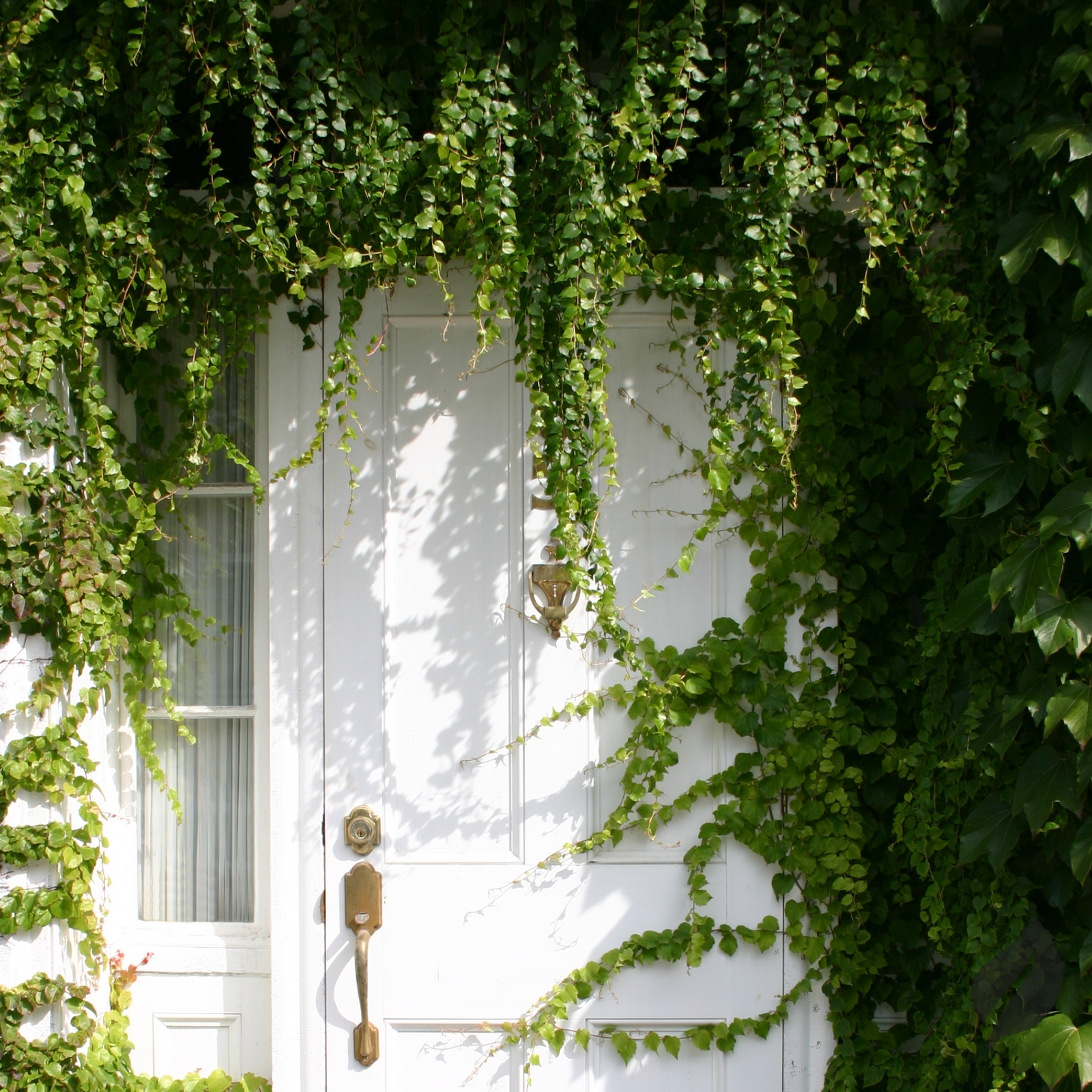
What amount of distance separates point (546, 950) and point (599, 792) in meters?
0.38

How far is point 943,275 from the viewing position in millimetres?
1767

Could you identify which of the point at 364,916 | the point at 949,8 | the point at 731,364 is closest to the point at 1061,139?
the point at 949,8

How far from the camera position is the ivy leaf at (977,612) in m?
1.69

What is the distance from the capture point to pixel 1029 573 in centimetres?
162

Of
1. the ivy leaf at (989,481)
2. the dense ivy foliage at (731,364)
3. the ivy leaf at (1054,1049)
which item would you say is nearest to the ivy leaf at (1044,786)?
the dense ivy foliage at (731,364)

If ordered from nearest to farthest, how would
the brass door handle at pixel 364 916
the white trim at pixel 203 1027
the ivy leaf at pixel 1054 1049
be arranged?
1. the ivy leaf at pixel 1054 1049
2. the brass door handle at pixel 364 916
3. the white trim at pixel 203 1027

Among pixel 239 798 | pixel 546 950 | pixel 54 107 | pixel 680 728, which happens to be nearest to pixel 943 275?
pixel 680 728

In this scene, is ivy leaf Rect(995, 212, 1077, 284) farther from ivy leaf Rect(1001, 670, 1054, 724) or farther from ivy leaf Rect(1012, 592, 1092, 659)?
ivy leaf Rect(1001, 670, 1054, 724)

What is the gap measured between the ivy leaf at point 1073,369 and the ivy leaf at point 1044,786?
68 centimetres

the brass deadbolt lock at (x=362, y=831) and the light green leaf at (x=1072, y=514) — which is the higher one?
the light green leaf at (x=1072, y=514)

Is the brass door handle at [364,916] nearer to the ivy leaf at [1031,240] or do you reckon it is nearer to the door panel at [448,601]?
the door panel at [448,601]

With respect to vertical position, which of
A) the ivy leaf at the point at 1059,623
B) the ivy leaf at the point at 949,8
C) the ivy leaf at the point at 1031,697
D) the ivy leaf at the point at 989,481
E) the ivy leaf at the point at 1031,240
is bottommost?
the ivy leaf at the point at 1031,697

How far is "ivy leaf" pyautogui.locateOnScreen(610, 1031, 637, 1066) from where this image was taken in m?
1.94

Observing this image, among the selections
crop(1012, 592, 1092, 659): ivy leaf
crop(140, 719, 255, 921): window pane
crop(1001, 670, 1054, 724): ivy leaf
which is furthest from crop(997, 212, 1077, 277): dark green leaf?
crop(140, 719, 255, 921): window pane
